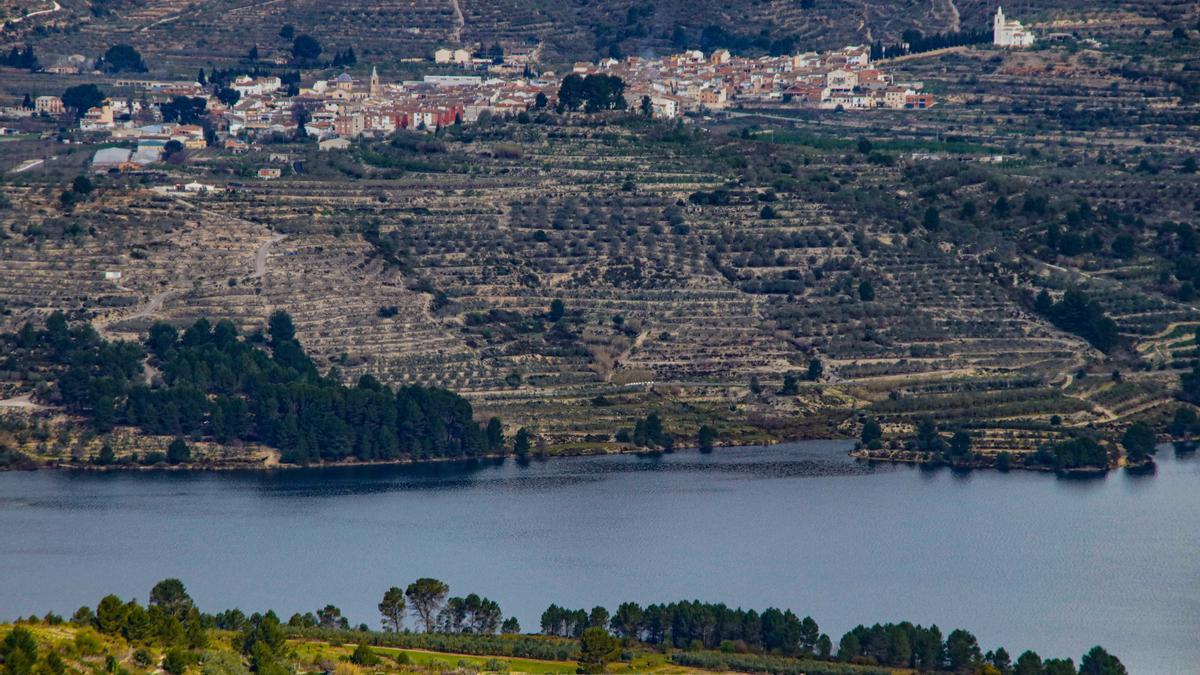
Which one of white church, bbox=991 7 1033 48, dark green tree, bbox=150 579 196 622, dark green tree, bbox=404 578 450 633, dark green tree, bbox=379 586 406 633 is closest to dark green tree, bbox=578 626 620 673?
dark green tree, bbox=404 578 450 633

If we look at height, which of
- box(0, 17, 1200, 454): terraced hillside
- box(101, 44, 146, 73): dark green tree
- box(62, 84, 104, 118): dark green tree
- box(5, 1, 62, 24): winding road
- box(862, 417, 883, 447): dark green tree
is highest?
box(5, 1, 62, 24): winding road

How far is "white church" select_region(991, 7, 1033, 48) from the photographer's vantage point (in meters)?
104

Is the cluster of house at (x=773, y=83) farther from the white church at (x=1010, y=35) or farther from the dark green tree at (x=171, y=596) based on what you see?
the dark green tree at (x=171, y=596)

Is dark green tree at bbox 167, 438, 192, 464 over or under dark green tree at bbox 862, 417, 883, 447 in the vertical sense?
under

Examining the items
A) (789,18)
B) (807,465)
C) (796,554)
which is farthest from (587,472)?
(789,18)

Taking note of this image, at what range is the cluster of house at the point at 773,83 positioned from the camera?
101 metres

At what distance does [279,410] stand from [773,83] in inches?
1606

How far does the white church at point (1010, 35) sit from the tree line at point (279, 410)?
135 feet

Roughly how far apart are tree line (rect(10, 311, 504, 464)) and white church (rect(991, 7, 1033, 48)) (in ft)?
135

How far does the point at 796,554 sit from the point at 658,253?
20779mm

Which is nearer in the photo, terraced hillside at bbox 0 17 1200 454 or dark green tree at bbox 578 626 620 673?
dark green tree at bbox 578 626 620 673

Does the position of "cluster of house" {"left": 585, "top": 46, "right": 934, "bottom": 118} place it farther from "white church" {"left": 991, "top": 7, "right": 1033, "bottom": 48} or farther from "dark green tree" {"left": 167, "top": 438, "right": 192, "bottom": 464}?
"dark green tree" {"left": 167, "top": 438, "right": 192, "bottom": 464}

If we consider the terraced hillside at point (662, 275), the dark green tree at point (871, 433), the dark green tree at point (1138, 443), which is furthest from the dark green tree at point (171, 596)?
the dark green tree at point (1138, 443)

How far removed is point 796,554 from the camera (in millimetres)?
57875
